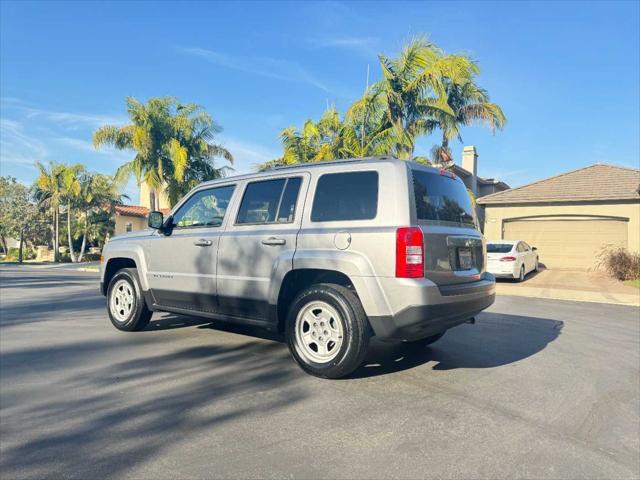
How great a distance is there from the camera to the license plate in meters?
4.49

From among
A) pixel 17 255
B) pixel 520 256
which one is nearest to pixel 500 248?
pixel 520 256

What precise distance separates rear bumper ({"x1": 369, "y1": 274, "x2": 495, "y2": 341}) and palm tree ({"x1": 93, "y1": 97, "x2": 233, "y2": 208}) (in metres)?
20.0

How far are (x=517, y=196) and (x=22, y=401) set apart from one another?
22.1 meters

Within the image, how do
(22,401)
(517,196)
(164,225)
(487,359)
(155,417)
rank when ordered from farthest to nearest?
(517,196) → (164,225) → (487,359) → (22,401) → (155,417)

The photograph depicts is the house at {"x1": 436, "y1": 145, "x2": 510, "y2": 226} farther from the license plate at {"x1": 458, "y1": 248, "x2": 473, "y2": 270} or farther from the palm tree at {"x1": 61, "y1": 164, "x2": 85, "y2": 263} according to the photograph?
the palm tree at {"x1": 61, "y1": 164, "x2": 85, "y2": 263}

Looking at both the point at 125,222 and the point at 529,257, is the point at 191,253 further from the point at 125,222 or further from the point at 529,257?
the point at 125,222

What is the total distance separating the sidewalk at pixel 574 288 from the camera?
1246cm

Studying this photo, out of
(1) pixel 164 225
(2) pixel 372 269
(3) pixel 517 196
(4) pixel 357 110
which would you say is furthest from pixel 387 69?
(2) pixel 372 269

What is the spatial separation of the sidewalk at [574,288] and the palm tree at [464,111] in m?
5.82

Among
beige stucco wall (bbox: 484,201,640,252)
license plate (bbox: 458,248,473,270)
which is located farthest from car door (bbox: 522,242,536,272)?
license plate (bbox: 458,248,473,270)

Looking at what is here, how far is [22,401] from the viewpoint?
3.82 m

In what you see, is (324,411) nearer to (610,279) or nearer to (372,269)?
(372,269)

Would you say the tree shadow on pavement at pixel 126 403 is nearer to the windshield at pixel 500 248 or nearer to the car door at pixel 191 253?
the car door at pixel 191 253

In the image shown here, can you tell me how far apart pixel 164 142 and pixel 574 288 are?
18879 mm
